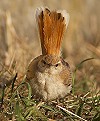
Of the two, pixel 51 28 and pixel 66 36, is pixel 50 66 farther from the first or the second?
pixel 66 36

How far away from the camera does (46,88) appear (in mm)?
3086

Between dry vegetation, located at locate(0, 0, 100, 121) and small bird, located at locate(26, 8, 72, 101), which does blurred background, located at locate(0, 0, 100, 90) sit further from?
small bird, located at locate(26, 8, 72, 101)

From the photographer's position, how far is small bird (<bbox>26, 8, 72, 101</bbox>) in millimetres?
3088

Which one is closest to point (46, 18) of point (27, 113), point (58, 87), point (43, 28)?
point (43, 28)

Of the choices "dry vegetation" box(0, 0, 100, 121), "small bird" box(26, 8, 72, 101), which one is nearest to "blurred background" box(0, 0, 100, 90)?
"dry vegetation" box(0, 0, 100, 121)

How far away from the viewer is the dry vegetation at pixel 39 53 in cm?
307

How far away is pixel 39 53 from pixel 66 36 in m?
1.31

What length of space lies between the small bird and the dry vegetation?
9 cm

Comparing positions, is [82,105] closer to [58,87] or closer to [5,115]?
[58,87]

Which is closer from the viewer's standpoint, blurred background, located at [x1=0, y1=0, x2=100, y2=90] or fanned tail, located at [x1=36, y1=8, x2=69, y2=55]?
fanned tail, located at [x1=36, y1=8, x2=69, y2=55]

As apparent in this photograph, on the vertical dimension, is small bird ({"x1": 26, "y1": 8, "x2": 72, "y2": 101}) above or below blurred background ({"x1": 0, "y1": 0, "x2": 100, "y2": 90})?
below

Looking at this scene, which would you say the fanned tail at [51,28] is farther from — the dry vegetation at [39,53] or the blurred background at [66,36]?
the blurred background at [66,36]

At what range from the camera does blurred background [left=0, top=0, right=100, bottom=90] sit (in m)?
4.59

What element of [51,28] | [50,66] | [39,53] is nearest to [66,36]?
[39,53]
